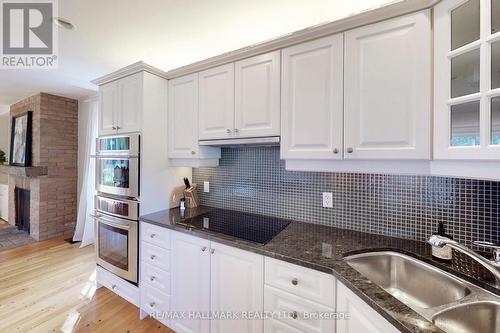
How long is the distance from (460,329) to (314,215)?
978 millimetres

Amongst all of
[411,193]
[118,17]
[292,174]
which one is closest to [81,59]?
[118,17]

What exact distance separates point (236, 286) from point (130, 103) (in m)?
1.78

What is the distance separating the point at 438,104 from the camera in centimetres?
106

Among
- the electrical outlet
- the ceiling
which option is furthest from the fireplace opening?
the electrical outlet

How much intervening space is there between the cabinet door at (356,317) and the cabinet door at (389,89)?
0.72m

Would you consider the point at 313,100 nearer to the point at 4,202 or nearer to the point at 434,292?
the point at 434,292

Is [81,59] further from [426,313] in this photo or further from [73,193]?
[426,313]

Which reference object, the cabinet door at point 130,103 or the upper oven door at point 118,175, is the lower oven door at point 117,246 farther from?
the cabinet door at point 130,103

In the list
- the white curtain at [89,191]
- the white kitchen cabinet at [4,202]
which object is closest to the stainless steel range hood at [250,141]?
the white curtain at [89,191]

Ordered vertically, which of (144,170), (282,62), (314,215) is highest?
(282,62)

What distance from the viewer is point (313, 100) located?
4.56ft

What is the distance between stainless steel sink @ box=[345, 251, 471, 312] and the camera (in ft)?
3.36

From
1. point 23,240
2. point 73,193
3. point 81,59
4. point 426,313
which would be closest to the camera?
point 426,313

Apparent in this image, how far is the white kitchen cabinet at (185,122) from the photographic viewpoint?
6.37 feet
